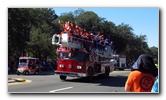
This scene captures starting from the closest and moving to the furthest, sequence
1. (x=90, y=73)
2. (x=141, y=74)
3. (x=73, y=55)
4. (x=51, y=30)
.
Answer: (x=141, y=74) → (x=51, y=30) → (x=73, y=55) → (x=90, y=73)

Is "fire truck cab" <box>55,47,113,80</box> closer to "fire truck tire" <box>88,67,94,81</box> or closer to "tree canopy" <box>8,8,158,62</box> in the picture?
"fire truck tire" <box>88,67,94,81</box>

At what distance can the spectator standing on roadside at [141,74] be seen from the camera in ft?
14.5

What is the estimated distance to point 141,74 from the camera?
14.9ft

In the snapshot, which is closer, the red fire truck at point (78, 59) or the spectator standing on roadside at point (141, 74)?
the spectator standing on roadside at point (141, 74)

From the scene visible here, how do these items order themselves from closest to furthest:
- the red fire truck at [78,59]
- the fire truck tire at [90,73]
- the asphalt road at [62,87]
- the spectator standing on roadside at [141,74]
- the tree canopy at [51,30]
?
the spectator standing on roadside at [141,74]
the asphalt road at [62,87]
the tree canopy at [51,30]
the red fire truck at [78,59]
the fire truck tire at [90,73]

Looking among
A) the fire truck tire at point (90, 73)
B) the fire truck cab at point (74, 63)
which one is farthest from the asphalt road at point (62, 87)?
the fire truck cab at point (74, 63)

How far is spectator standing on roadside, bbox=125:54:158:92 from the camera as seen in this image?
4430 millimetres

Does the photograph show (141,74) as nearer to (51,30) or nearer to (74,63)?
(51,30)

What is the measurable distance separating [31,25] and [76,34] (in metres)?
3.54

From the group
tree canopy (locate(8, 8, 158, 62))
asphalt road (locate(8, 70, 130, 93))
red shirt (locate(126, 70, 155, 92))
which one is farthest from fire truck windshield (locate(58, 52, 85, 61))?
red shirt (locate(126, 70, 155, 92))

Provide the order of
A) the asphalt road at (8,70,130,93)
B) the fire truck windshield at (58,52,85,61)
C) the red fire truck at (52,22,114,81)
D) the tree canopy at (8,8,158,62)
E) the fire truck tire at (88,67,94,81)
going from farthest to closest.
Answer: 1. the fire truck tire at (88,67,94,81)
2. the fire truck windshield at (58,52,85,61)
3. the red fire truck at (52,22,114,81)
4. the tree canopy at (8,8,158,62)
5. the asphalt road at (8,70,130,93)

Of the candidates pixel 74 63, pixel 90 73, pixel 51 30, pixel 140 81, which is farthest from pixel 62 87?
pixel 140 81

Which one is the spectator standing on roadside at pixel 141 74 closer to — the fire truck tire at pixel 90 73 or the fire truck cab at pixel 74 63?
the fire truck cab at pixel 74 63
